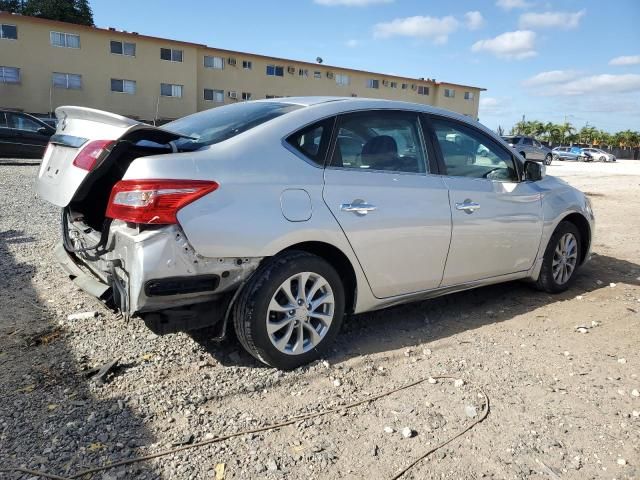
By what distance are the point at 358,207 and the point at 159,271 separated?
131 cm

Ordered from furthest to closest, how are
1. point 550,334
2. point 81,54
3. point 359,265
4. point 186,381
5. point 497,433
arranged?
point 81,54
point 550,334
point 359,265
point 186,381
point 497,433

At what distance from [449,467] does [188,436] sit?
4.21 feet

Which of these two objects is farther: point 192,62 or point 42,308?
point 192,62

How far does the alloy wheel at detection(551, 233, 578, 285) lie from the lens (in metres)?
4.93

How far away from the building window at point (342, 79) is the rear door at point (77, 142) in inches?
1665

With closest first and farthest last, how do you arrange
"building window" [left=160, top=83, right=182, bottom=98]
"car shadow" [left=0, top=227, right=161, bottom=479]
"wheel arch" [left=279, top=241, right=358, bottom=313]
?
"car shadow" [left=0, top=227, right=161, bottom=479] < "wheel arch" [left=279, top=241, right=358, bottom=313] < "building window" [left=160, top=83, right=182, bottom=98]

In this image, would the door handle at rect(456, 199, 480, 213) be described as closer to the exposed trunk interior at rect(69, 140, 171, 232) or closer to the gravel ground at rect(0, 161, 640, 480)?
the gravel ground at rect(0, 161, 640, 480)

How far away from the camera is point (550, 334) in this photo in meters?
4.03

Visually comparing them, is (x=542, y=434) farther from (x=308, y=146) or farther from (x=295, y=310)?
(x=308, y=146)

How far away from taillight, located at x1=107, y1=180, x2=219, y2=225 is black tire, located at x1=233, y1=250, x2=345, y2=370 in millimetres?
602

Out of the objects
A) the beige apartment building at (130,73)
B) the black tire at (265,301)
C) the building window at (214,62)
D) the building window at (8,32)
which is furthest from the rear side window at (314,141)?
the building window at (214,62)

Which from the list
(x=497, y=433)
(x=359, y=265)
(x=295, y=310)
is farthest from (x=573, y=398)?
(x=295, y=310)

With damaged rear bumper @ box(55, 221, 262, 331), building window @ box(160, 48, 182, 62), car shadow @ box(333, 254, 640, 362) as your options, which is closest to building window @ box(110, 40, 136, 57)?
building window @ box(160, 48, 182, 62)

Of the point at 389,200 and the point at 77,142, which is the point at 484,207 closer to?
the point at 389,200
